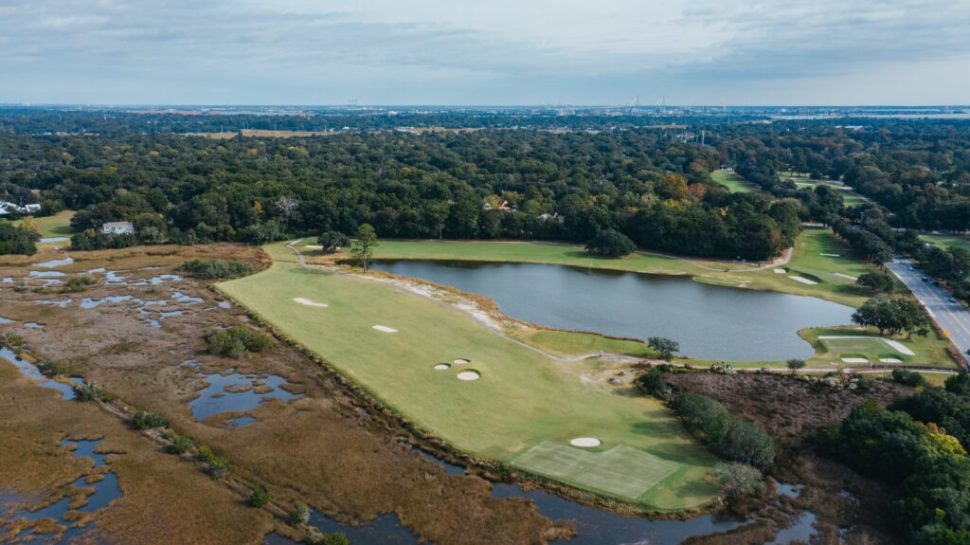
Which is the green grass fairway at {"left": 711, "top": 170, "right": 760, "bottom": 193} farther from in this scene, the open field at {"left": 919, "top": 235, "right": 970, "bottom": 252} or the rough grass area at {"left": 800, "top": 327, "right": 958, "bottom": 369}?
the rough grass area at {"left": 800, "top": 327, "right": 958, "bottom": 369}

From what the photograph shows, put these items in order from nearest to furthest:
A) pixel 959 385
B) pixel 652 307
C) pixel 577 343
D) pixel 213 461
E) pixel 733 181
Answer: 1. pixel 213 461
2. pixel 959 385
3. pixel 577 343
4. pixel 652 307
5. pixel 733 181

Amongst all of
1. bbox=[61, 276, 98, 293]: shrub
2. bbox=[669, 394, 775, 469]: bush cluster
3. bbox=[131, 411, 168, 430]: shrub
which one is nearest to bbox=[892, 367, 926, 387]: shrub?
bbox=[669, 394, 775, 469]: bush cluster

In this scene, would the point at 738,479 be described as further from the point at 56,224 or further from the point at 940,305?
the point at 56,224

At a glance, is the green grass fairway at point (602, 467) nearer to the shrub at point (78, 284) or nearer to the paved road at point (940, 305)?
the paved road at point (940, 305)

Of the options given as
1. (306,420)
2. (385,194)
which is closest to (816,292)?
(306,420)

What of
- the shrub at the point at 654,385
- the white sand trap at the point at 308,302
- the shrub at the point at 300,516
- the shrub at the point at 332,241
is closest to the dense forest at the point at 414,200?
the shrub at the point at 332,241

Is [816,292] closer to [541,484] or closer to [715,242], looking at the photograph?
[715,242]

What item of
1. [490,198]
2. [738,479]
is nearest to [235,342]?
[738,479]
